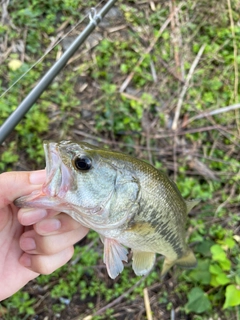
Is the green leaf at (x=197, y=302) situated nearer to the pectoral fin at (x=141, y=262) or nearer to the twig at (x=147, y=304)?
the twig at (x=147, y=304)

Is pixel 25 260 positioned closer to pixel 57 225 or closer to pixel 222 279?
pixel 57 225

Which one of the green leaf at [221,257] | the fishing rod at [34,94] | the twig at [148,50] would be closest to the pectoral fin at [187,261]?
the green leaf at [221,257]

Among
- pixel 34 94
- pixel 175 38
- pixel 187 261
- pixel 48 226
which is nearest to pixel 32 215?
pixel 48 226

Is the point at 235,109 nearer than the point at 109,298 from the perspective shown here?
No

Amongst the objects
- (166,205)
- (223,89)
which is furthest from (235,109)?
(166,205)

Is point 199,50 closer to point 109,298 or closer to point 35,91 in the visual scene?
point 35,91

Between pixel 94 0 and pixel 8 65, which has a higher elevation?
pixel 94 0
